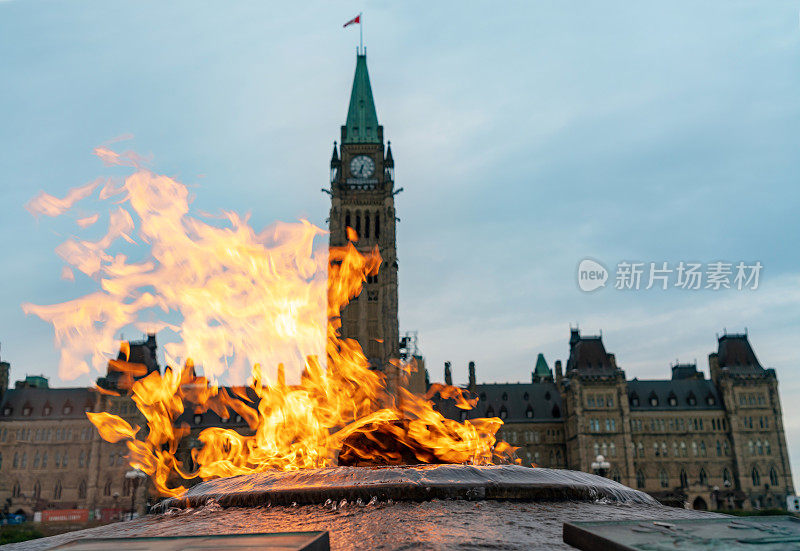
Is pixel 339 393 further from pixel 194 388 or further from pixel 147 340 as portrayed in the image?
pixel 147 340

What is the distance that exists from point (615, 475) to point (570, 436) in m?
7.26

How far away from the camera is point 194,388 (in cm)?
7300

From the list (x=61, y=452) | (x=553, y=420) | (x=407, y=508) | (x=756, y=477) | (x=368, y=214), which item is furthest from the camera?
A: (x=368, y=214)

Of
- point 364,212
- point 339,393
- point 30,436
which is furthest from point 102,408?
point 339,393

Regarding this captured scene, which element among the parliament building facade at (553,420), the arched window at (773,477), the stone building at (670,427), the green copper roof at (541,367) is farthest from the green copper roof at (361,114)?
the arched window at (773,477)

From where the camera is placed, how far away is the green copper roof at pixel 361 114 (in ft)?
266

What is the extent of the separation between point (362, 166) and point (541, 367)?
41.5 m

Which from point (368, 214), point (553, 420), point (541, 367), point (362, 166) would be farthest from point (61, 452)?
point (541, 367)

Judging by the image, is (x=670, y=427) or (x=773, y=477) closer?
(x=773, y=477)

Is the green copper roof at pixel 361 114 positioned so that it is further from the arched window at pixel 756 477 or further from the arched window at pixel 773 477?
the arched window at pixel 773 477

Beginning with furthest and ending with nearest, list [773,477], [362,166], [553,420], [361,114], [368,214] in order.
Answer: [361,114], [362,166], [368,214], [553,420], [773,477]

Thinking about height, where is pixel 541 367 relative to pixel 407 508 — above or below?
above

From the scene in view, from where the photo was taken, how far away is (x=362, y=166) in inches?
3115

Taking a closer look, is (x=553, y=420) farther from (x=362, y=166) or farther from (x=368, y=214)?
(x=362, y=166)
